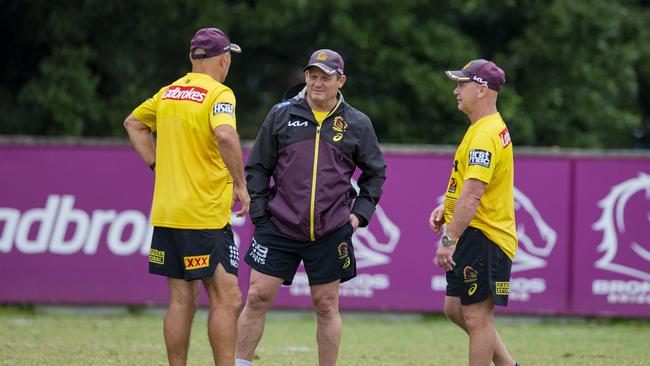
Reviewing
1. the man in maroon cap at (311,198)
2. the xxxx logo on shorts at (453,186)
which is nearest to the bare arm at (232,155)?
the man in maroon cap at (311,198)

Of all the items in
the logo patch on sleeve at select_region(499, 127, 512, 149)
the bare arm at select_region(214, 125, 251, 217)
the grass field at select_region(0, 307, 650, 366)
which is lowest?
the grass field at select_region(0, 307, 650, 366)

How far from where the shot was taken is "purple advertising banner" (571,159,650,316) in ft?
41.1

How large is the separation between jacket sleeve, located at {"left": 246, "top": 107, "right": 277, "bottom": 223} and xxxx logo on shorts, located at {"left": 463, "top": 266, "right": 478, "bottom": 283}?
4.51ft

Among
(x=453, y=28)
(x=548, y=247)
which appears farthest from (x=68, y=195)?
(x=453, y=28)

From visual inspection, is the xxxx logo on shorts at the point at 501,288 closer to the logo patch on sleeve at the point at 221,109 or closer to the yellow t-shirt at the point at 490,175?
the yellow t-shirt at the point at 490,175

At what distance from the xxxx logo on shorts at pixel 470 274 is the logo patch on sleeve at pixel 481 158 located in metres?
0.69

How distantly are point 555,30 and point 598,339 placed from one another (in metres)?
8.86

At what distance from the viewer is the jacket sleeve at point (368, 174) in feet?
24.0

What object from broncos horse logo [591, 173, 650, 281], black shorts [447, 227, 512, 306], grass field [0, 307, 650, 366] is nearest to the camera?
black shorts [447, 227, 512, 306]

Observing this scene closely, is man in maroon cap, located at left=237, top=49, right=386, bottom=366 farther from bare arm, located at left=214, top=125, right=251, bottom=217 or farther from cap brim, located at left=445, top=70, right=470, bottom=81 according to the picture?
cap brim, located at left=445, top=70, right=470, bottom=81

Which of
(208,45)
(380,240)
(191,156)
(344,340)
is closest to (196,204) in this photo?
(191,156)

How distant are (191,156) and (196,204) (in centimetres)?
30

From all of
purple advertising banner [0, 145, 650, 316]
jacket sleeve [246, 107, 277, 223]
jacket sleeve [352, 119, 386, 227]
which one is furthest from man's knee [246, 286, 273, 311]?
purple advertising banner [0, 145, 650, 316]

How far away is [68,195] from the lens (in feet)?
40.8
